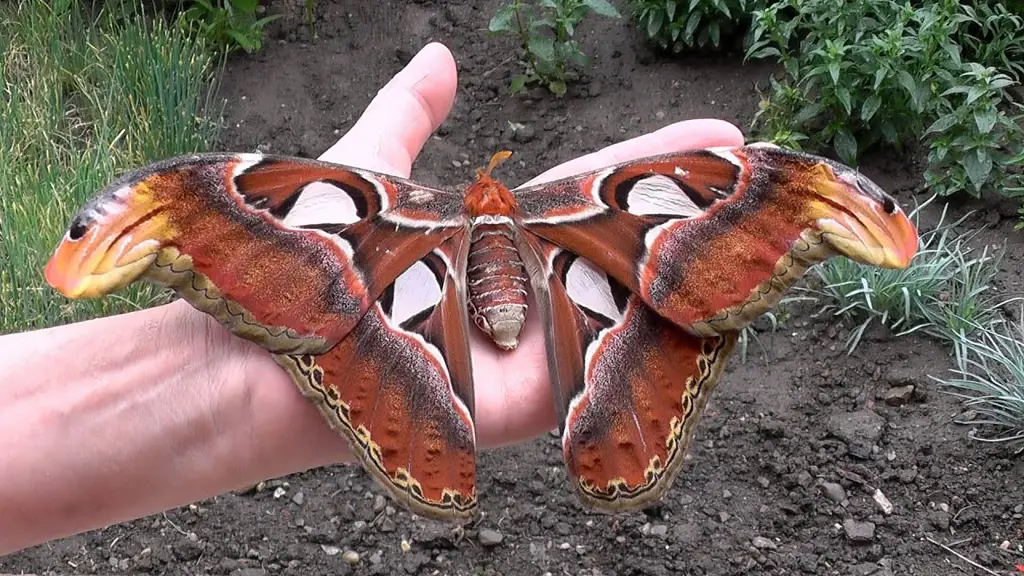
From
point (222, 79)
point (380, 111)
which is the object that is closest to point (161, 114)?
point (222, 79)

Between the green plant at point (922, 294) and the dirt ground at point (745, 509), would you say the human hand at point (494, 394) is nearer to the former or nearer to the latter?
the dirt ground at point (745, 509)

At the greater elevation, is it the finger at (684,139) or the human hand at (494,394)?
the finger at (684,139)

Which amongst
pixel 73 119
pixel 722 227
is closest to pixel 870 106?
pixel 722 227

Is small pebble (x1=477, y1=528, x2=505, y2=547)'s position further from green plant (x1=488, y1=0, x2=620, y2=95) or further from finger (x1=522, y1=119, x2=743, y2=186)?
green plant (x1=488, y1=0, x2=620, y2=95)

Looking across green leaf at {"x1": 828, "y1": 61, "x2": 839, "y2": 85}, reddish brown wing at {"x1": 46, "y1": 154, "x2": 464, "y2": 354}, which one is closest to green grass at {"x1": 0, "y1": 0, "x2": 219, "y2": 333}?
reddish brown wing at {"x1": 46, "y1": 154, "x2": 464, "y2": 354}

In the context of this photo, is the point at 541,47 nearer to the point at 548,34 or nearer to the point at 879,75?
the point at 548,34

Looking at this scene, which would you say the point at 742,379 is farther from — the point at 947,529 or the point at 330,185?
the point at 330,185

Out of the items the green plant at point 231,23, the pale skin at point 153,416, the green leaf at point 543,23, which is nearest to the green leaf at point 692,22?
the green leaf at point 543,23
